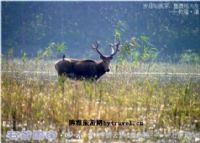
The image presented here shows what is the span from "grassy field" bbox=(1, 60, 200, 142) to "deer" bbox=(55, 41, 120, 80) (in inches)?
56.6

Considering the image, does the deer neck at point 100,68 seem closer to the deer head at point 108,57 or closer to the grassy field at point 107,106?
the deer head at point 108,57

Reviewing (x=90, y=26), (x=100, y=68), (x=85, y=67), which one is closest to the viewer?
(x=100, y=68)

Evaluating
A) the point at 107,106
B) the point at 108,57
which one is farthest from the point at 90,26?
the point at 107,106

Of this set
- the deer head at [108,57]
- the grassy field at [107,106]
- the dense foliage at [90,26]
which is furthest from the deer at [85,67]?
the grassy field at [107,106]

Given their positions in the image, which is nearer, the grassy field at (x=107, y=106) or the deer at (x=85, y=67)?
the grassy field at (x=107, y=106)

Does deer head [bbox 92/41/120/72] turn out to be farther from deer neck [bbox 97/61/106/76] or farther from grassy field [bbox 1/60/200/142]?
grassy field [bbox 1/60/200/142]

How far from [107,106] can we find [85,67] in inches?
109

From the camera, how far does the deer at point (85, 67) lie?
7.13 m

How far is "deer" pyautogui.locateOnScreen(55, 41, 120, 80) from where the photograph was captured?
7.13m

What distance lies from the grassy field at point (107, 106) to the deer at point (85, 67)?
144cm

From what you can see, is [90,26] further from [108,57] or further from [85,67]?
[108,57]

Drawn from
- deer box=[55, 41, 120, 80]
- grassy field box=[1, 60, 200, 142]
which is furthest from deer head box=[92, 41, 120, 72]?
grassy field box=[1, 60, 200, 142]

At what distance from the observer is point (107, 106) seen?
4824 millimetres

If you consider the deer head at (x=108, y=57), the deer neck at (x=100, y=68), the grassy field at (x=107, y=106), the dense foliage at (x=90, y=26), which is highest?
the dense foliage at (x=90, y=26)
